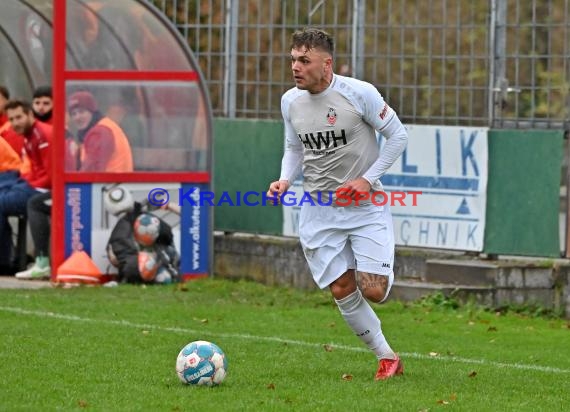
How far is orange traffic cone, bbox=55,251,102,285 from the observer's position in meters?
15.3

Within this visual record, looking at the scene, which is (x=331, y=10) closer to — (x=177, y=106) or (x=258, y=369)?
(x=177, y=106)

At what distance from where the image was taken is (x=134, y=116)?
15984 millimetres

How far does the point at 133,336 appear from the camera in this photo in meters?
11.4

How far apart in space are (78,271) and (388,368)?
6.60 meters

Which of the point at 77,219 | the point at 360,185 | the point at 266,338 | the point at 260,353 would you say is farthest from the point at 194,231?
the point at 360,185

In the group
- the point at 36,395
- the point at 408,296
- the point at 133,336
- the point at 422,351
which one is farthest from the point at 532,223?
the point at 36,395

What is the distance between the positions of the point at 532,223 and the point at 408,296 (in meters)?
1.31

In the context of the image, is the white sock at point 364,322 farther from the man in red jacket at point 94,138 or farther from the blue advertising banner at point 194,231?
the man in red jacket at point 94,138

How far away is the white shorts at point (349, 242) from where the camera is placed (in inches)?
366

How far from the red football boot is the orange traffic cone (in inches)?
254

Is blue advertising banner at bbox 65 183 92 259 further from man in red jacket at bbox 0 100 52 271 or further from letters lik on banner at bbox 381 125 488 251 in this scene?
letters lik on banner at bbox 381 125 488 251

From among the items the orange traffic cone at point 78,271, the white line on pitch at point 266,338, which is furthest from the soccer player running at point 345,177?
the orange traffic cone at point 78,271

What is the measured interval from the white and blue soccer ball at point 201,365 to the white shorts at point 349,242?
3.11 ft

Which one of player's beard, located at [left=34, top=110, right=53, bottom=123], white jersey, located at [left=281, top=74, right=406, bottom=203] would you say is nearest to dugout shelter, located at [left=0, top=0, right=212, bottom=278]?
player's beard, located at [left=34, top=110, right=53, bottom=123]
